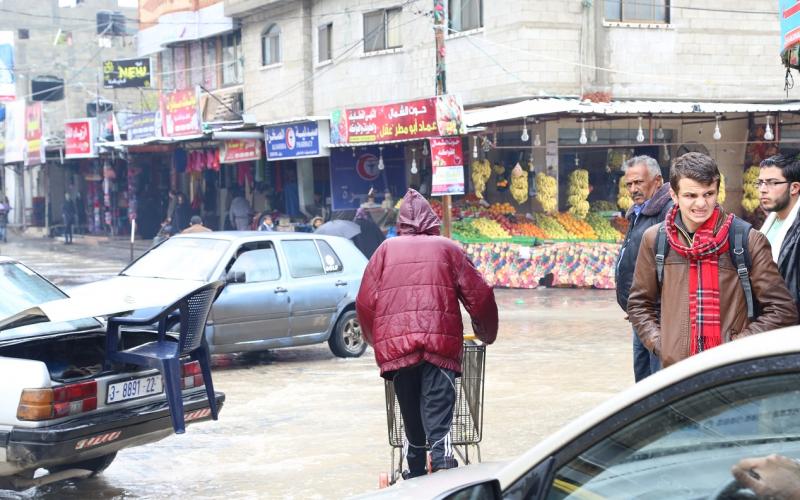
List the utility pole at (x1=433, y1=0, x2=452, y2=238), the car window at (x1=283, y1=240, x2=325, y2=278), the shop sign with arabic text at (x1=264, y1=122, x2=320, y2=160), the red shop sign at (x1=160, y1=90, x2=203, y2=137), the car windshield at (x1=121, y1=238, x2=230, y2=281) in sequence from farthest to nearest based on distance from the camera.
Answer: the red shop sign at (x1=160, y1=90, x2=203, y2=137), the shop sign with arabic text at (x1=264, y1=122, x2=320, y2=160), the utility pole at (x1=433, y1=0, x2=452, y2=238), the car window at (x1=283, y1=240, x2=325, y2=278), the car windshield at (x1=121, y1=238, x2=230, y2=281)

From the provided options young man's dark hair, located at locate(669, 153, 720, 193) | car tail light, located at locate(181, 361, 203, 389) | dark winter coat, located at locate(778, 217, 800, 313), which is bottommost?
car tail light, located at locate(181, 361, 203, 389)

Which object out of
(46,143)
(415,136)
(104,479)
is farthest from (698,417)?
(46,143)

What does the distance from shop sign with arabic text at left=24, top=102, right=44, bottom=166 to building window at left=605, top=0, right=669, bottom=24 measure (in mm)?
23066

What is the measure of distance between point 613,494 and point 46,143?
38.9 metres

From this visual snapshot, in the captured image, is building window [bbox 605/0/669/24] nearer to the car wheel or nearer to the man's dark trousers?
the car wheel

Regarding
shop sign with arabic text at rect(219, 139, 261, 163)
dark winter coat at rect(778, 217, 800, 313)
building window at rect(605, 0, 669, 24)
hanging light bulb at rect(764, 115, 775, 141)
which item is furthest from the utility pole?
dark winter coat at rect(778, 217, 800, 313)

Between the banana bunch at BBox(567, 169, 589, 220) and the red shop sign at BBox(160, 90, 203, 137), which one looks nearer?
the banana bunch at BBox(567, 169, 589, 220)

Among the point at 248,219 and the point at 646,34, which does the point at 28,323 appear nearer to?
the point at 646,34

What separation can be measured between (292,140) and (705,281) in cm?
1986

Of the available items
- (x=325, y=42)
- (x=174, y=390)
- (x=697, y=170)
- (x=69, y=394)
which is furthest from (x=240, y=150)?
(x=697, y=170)

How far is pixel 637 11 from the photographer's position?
67.7 feet

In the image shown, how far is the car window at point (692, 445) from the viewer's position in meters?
2.14

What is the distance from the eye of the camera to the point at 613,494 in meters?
2.35

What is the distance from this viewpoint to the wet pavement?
22.8 ft
